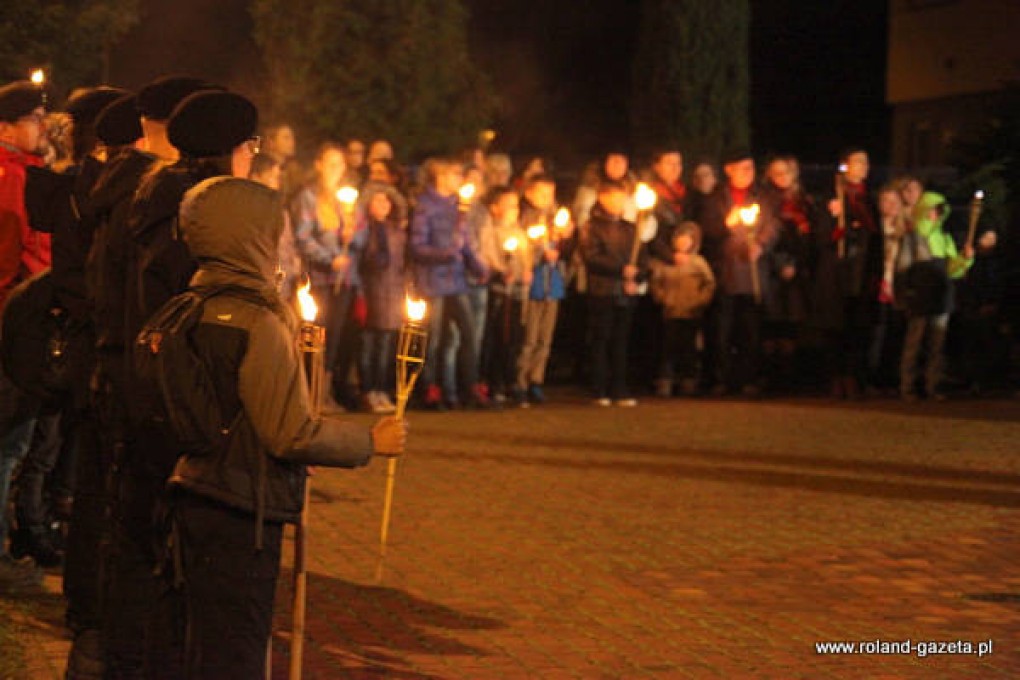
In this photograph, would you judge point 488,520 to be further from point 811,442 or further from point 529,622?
point 811,442

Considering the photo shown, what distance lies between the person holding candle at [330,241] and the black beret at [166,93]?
9254 millimetres

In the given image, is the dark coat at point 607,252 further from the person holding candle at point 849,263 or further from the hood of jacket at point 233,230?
the hood of jacket at point 233,230

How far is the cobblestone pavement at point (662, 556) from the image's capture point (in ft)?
27.2

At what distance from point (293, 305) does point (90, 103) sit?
7.11 meters

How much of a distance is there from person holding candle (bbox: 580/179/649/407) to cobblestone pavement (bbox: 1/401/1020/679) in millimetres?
1810

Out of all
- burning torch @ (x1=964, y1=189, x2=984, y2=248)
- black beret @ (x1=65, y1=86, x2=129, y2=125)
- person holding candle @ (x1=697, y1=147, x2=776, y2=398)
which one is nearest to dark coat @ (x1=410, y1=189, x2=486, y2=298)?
person holding candle @ (x1=697, y1=147, x2=776, y2=398)

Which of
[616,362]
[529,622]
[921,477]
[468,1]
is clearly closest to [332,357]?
[616,362]

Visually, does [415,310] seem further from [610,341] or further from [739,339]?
[739,339]

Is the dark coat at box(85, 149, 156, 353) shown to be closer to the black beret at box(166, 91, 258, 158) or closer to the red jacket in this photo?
the black beret at box(166, 91, 258, 158)

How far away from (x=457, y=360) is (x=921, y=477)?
214 inches

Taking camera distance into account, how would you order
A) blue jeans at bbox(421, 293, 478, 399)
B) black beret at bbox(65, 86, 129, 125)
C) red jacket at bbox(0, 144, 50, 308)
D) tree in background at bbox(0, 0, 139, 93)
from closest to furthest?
black beret at bbox(65, 86, 129, 125)
red jacket at bbox(0, 144, 50, 308)
blue jeans at bbox(421, 293, 478, 399)
tree in background at bbox(0, 0, 139, 93)

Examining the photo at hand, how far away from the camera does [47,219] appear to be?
28.0ft

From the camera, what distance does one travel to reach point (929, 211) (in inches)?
743

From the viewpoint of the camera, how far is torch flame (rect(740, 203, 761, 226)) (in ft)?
61.3
